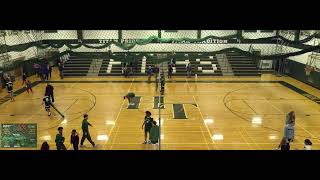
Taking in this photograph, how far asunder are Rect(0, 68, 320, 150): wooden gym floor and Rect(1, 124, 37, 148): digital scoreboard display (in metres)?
4.07

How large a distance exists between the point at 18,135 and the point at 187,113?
30.9 ft

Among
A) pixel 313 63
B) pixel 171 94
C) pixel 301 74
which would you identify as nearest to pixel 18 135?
pixel 171 94

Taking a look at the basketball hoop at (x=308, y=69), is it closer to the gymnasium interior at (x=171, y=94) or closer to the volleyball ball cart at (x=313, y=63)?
the volleyball ball cart at (x=313, y=63)

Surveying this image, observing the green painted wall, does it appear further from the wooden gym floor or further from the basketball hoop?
the wooden gym floor

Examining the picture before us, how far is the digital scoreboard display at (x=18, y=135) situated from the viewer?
6.07 meters

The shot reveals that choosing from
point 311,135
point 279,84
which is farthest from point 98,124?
point 279,84

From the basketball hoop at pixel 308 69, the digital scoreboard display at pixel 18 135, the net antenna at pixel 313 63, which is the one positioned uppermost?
the net antenna at pixel 313 63

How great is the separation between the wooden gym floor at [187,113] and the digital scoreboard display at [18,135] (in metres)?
4.07

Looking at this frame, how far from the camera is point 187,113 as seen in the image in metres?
14.7

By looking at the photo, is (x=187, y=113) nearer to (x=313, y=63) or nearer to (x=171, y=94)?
(x=171, y=94)

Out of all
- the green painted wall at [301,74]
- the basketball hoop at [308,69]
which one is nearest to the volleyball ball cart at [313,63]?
the basketball hoop at [308,69]

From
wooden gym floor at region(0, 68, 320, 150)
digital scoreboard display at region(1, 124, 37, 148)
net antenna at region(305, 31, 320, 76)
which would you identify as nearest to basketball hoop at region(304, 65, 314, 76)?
net antenna at region(305, 31, 320, 76)
